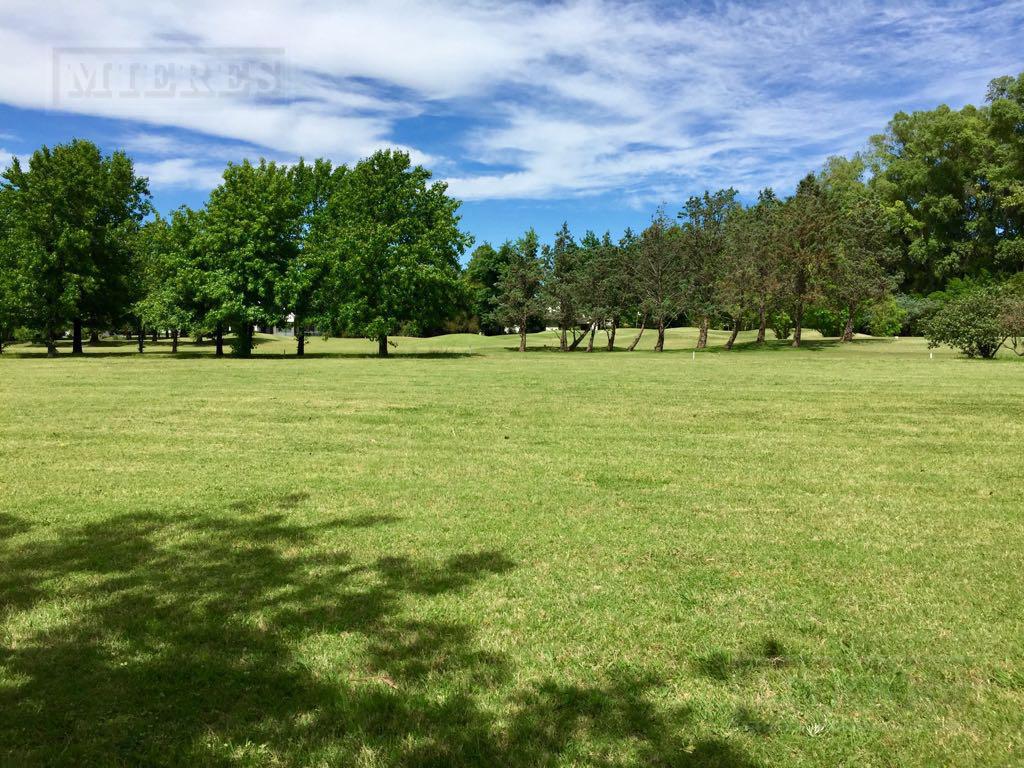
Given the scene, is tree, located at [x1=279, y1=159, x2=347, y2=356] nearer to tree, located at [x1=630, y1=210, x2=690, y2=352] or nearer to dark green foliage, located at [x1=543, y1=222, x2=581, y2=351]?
dark green foliage, located at [x1=543, y1=222, x2=581, y2=351]

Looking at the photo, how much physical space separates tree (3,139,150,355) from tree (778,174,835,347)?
52.2m

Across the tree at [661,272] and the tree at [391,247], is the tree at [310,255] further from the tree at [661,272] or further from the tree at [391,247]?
the tree at [661,272]

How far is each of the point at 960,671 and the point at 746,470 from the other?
18.5 ft

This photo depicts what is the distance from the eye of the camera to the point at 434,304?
47562 millimetres

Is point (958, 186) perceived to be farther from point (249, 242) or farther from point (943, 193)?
point (249, 242)

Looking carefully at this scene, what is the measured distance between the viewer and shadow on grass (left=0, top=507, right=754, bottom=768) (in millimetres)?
3371

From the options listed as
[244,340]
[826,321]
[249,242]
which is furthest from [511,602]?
[826,321]

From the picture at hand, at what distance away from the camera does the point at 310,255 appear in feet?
151

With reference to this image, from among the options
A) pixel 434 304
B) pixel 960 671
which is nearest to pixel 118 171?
pixel 434 304

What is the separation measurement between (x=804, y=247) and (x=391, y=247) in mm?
34196

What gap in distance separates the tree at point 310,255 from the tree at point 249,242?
553mm

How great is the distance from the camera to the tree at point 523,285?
5969 centimetres

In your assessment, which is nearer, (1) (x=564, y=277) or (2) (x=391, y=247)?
(2) (x=391, y=247)

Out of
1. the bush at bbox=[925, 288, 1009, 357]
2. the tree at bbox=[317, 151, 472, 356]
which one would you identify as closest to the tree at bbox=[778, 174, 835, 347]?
the bush at bbox=[925, 288, 1009, 357]
